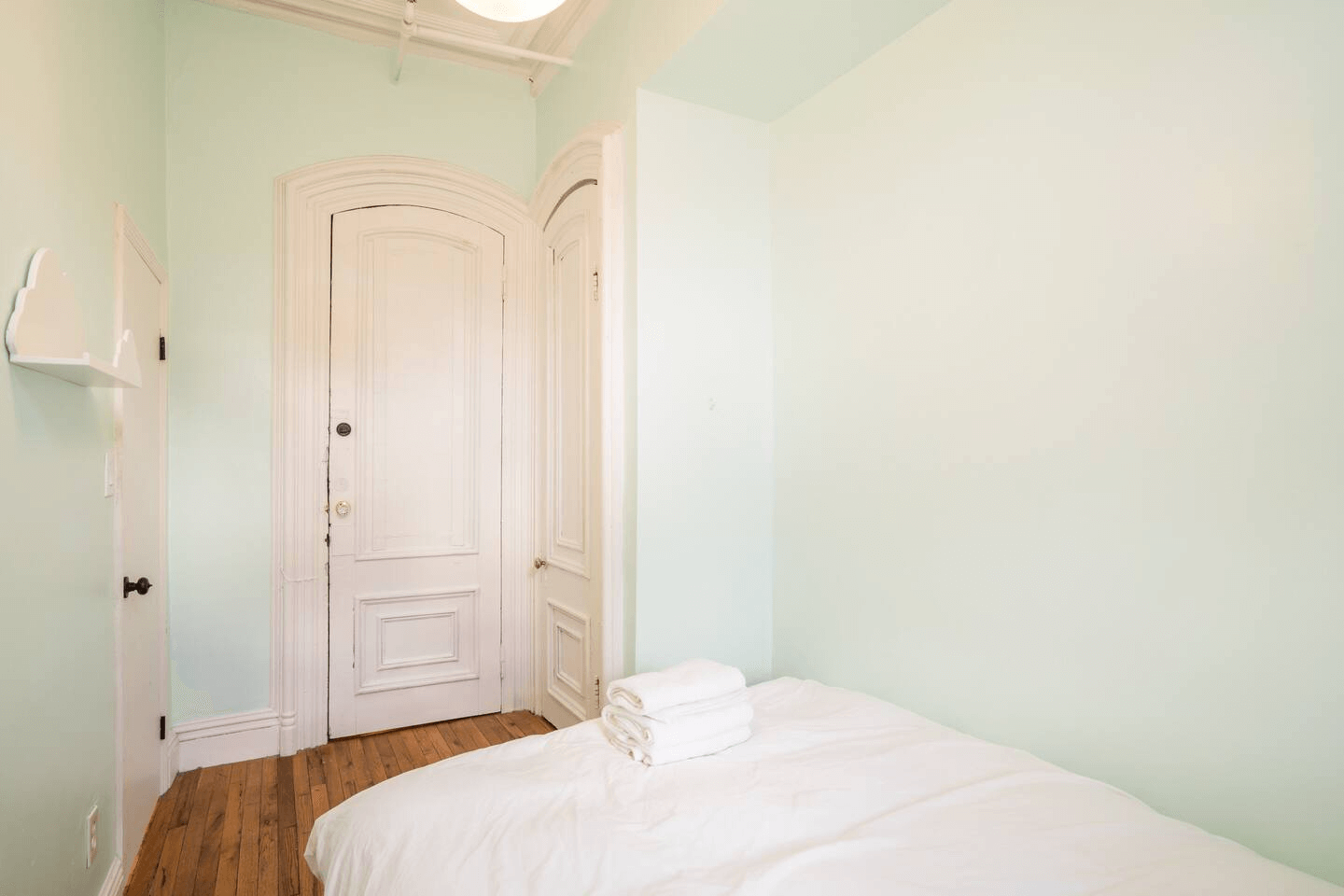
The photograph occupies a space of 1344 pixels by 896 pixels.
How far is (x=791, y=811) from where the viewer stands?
1.39 meters

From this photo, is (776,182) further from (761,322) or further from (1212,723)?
(1212,723)

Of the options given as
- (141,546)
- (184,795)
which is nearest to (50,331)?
(141,546)

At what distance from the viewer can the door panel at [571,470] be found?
278 cm

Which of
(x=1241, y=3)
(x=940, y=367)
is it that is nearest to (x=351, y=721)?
(x=940, y=367)

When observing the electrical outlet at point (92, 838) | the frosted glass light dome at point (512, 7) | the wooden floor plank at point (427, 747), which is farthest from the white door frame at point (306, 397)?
the electrical outlet at point (92, 838)

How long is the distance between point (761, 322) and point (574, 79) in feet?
4.72

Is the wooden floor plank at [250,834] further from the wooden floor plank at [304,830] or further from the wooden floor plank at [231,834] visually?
the wooden floor plank at [304,830]

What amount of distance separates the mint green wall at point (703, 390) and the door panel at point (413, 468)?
1.25 metres

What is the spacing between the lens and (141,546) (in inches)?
93.0

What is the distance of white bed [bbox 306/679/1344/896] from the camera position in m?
1.17

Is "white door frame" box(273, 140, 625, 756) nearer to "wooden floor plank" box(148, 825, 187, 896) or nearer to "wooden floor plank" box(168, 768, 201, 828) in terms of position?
"wooden floor plank" box(168, 768, 201, 828)

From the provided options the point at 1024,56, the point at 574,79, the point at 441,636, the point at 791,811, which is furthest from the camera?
the point at 441,636

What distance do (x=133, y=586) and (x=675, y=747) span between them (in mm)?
1784

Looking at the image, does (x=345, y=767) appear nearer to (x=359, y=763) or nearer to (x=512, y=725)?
(x=359, y=763)
